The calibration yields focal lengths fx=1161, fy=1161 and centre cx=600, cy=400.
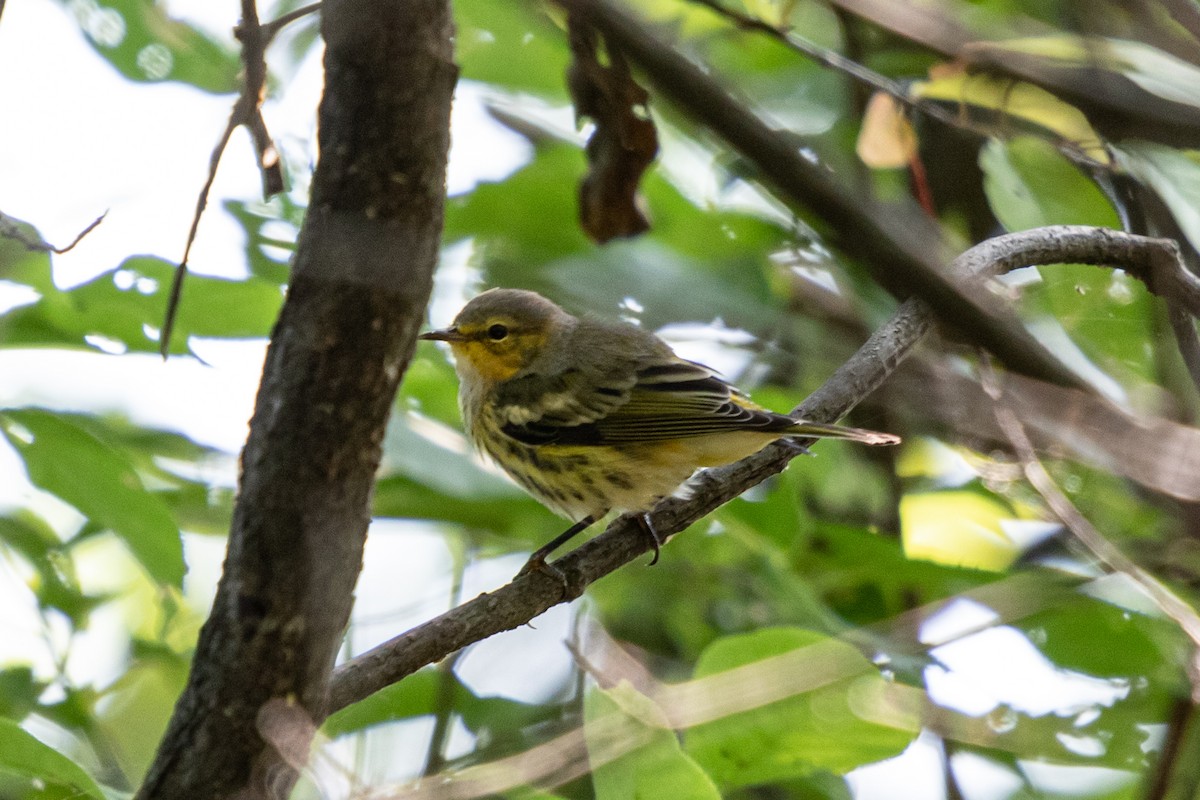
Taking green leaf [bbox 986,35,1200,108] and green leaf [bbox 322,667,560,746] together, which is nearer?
green leaf [bbox 986,35,1200,108]

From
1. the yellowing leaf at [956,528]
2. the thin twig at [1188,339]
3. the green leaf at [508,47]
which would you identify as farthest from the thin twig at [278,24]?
the yellowing leaf at [956,528]

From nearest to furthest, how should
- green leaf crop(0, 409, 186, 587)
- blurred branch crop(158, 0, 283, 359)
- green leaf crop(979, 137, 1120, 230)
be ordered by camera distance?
blurred branch crop(158, 0, 283, 359), green leaf crop(0, 409, 186, 587), green leaf crop(979, 137, 1120, 230)

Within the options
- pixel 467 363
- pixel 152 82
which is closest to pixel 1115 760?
pixel 467 363

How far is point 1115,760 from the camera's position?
9.39 feet

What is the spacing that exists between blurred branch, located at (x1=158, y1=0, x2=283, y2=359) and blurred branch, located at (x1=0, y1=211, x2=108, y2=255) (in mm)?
257

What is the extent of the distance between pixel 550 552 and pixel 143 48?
5.72 ft

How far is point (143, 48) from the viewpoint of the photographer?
313 centimetres

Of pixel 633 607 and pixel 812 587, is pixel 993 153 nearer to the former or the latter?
pixel 812 587

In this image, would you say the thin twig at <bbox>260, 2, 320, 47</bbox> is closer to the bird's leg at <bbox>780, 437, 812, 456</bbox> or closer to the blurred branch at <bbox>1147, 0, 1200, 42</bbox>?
the bird's leg at <bbox>780, 437, 812, 456</bbox>

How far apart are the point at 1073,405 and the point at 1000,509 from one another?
1290 mm

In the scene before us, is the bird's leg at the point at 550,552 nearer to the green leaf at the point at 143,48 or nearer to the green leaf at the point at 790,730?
the green leaf at the point at 790,730

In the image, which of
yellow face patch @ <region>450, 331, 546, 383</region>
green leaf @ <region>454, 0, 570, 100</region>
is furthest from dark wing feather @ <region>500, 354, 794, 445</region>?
green leaf @ <region>454, 0, 570, 100</region>

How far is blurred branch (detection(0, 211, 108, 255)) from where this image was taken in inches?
82.4

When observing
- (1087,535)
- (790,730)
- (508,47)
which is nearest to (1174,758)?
(1087,535)
